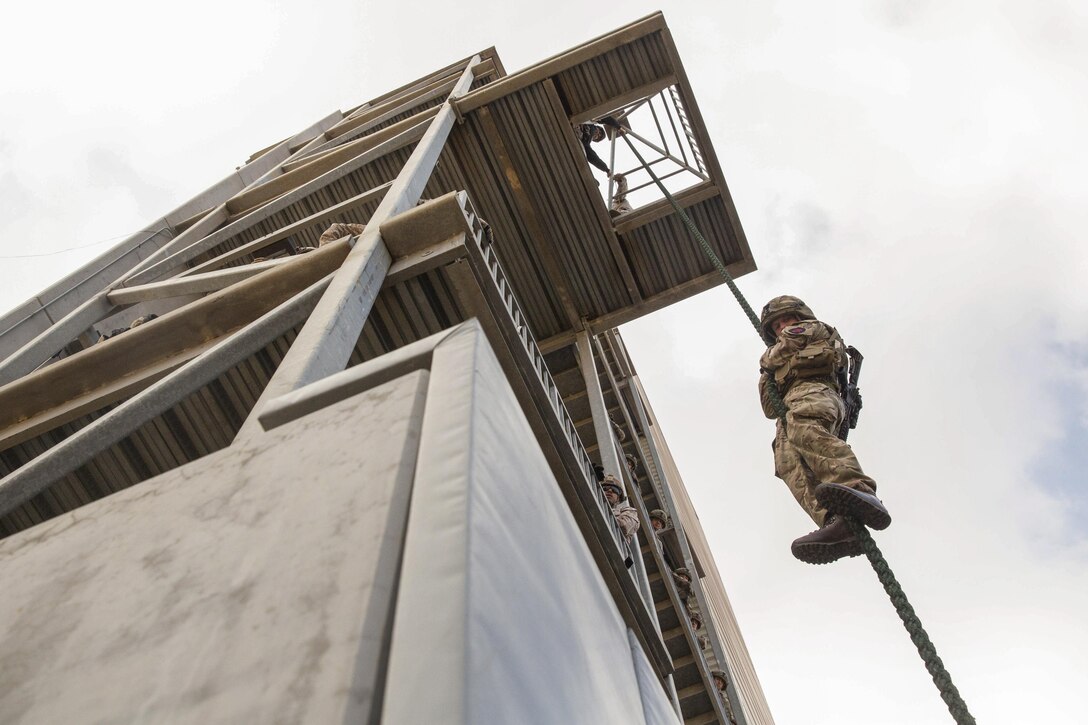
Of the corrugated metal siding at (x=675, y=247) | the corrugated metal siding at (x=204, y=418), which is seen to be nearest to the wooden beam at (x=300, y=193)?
the corrugated metal siding at (x=675, y=247)

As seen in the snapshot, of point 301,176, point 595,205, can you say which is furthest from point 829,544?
point 301,176

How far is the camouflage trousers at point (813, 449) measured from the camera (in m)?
3.95

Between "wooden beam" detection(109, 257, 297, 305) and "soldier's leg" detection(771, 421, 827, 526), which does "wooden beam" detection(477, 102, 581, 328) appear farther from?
"soldier's leg" detection(771, 421, 827, 526)

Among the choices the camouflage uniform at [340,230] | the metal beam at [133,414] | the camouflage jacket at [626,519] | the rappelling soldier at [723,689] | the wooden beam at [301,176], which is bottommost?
the rappelling soldier at [723,689]

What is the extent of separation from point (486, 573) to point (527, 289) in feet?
31.1

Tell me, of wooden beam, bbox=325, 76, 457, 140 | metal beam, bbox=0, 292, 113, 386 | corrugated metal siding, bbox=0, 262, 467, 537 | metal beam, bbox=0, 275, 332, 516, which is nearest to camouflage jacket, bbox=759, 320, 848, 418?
corrugated metal siding, bbox=0, 262, 467, 537

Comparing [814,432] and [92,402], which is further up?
[92,402]

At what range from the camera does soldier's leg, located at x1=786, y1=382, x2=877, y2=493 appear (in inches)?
155

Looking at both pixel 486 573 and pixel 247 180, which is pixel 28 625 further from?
pixel 247 180

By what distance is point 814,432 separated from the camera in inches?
A: 165

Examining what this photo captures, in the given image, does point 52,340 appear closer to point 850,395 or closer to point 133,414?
point 133,414

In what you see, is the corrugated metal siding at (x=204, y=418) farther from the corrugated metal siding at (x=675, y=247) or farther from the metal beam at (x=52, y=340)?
the corrugated metal siding at (x=675, y=247)

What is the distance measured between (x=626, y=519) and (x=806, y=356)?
82.4 inches

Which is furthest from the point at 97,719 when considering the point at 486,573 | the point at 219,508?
the point at 486,573
